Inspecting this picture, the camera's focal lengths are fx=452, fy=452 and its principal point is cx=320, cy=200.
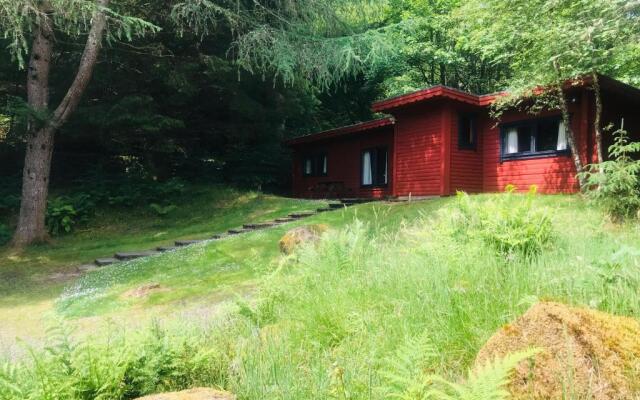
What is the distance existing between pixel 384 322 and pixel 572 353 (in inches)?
38.7

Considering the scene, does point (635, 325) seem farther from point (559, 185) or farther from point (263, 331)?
point (559, 185)

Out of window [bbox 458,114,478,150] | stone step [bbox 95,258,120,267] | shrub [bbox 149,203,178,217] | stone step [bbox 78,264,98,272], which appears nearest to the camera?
stone step [bbox 78,264,98,272]

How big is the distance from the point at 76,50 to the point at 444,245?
16.0 m

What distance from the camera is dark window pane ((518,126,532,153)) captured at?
14.2m

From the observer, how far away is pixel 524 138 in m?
14.3

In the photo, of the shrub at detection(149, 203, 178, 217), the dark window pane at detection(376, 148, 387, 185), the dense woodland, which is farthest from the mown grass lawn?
the dark window pane at detection(376, 148, 387, 185)

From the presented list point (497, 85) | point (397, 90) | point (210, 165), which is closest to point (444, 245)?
point (210, 165)

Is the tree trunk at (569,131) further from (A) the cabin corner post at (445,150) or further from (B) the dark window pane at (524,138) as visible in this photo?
(A) the cabin corner post at (445,150)

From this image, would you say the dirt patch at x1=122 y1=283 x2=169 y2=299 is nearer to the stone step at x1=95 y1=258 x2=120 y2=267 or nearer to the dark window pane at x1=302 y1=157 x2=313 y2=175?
the stone step at x1=95 y1=258 x2=120 y2=267

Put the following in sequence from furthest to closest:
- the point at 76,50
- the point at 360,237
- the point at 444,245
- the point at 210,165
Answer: the point at 210,165 → the point at 76,50 → the point at 360,237 → the point at 444,245

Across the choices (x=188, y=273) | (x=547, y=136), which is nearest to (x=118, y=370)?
(x=188, y=273)

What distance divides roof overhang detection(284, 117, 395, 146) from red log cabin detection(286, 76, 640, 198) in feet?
0.45

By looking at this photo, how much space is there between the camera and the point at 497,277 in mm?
2879

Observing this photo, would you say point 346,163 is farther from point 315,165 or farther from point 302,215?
point 302,215
